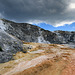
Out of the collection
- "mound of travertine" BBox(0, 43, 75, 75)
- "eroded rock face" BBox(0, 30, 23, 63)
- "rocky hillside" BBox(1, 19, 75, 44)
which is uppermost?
"rocky hillside" BBox(1, 19, 75, 44)

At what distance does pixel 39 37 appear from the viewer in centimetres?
4159

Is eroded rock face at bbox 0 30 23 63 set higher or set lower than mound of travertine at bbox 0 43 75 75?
higher

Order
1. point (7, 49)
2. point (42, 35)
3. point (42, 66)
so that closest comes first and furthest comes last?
point (42, 66) → point (7, 49) → point (42, 35)

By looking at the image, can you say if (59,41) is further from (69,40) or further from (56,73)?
(56,73)

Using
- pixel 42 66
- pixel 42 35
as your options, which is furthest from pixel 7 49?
pixel 42 35

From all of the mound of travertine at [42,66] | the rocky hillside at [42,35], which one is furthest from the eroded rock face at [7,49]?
the rocky hillside at [42,35]

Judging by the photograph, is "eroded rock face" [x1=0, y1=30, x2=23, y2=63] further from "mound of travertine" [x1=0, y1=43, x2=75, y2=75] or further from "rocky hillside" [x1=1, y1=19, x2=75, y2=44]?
"rocky hillside" [x1=1, y1=19, x2=75, y2=44]

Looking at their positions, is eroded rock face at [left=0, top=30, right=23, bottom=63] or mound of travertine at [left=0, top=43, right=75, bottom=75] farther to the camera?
eroded rock face at [left=0, top=30, right=23, bottom=63]

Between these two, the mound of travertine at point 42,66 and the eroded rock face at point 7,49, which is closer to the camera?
the mound of travertine at point 42,66

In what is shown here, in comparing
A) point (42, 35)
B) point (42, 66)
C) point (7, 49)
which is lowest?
point (42, 66)

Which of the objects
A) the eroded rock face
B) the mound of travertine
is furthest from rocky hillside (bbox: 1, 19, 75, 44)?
the mound of travertine

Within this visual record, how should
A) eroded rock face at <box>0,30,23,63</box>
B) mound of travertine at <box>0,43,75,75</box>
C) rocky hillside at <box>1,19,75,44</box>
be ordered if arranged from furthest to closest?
1. rocky hillside at <box>1,19,75,44</box>
2. eroded rock face at <box>0,30,23,63</box>
3. mound of travertine at <box>0,43,75,75</box>

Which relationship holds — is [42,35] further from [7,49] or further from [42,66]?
[42,66]

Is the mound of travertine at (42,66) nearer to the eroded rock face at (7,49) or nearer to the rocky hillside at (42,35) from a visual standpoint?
the eroded rock face at (7,49)
